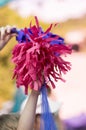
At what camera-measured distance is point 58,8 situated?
108cm

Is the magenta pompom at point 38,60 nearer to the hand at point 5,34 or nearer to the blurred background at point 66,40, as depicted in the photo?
the hand at point 5,34

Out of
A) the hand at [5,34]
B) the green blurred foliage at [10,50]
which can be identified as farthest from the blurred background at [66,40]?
the hand at [5,34]

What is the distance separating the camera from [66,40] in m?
1.07

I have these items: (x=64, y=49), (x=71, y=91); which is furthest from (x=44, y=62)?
(x=71, y=91)

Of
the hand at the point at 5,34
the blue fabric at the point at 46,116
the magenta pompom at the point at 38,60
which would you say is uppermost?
the hand at the point at 5,34

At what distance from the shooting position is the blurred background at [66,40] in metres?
1.04

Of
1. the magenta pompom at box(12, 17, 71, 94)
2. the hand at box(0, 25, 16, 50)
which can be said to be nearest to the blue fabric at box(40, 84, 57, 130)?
the magenta pompom at box(12, 17, 71, 94)

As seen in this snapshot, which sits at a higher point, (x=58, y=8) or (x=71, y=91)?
(x=58, y=8)

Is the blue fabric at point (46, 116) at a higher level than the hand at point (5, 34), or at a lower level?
lower

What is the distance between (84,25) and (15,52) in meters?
0.36

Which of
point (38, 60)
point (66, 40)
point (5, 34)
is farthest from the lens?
point (66, 40)

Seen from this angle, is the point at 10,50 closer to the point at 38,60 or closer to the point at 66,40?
the point at 66,40

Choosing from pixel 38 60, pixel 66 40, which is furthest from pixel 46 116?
pixel 66 40

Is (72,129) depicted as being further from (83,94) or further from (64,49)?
(64,49)
